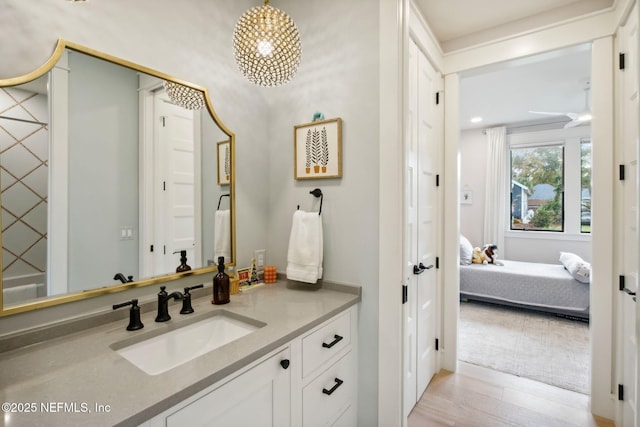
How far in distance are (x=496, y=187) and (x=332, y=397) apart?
5265 millimetres

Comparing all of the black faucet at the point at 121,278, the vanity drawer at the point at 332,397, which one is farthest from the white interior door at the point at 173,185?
the vanity drawer at the point at 332,397

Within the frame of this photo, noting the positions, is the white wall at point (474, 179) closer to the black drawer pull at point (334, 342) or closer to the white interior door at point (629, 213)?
the white interior door at point (629, 213)

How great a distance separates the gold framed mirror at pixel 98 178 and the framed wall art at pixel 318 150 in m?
0.51

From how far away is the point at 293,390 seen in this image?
1192 mm

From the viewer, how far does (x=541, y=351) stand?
2766 millimetres

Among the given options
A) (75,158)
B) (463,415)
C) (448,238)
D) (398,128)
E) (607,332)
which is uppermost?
(398,128)

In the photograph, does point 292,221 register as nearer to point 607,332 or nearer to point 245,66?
point 245,66

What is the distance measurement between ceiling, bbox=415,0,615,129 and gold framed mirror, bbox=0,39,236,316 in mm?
1744

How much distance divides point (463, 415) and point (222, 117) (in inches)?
94.8

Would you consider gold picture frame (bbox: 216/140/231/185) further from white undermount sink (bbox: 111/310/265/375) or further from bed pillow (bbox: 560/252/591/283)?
bed pillow (bbox: 560/252/591/283)

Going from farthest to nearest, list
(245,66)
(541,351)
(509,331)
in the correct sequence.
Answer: (509,331), (541,351), (245,66)

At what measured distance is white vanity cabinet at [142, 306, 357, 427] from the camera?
880 mm

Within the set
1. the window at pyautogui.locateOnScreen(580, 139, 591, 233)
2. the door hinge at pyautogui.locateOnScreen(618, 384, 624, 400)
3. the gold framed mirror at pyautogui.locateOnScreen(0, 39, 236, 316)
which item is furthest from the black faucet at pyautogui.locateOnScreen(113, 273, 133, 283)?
the window at pyautogui.locateOnScreen(580, 139, 591, 233)

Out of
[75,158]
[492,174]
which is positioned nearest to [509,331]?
[492,174]
